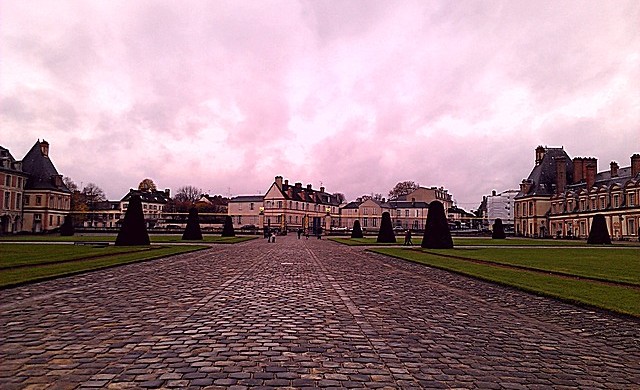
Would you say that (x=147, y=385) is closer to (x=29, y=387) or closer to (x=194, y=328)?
(x=29, y=387)

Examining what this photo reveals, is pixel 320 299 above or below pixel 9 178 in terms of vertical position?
below

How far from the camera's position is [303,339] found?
6617mm

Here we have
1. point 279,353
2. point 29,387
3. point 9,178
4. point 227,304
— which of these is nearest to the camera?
point 29,387

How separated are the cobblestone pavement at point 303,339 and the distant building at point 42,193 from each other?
235 ft

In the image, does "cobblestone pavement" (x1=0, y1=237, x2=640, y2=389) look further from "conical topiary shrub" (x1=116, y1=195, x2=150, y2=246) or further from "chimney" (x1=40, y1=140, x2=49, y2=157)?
"chimney" (x1=40, y1=140, x2=49, y2=157)

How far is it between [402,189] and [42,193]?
75.5 metres

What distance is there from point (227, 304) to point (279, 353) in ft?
12.7

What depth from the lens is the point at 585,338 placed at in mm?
7191

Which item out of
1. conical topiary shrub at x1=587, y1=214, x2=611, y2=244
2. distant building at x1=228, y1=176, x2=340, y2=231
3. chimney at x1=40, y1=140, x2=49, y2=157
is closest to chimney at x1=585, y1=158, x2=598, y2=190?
conical topiary shrub at x1=587, y1=214, x2=611, y2=244

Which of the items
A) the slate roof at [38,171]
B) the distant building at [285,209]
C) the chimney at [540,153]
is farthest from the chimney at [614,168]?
the slate roof at [38,171]

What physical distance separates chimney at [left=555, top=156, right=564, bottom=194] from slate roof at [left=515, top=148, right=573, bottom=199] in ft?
6.73

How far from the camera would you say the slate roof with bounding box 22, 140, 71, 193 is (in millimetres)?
75500

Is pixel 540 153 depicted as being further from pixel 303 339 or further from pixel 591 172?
pixel 303 339

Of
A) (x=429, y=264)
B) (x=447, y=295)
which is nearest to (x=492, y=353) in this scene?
(x=447, y=295)
